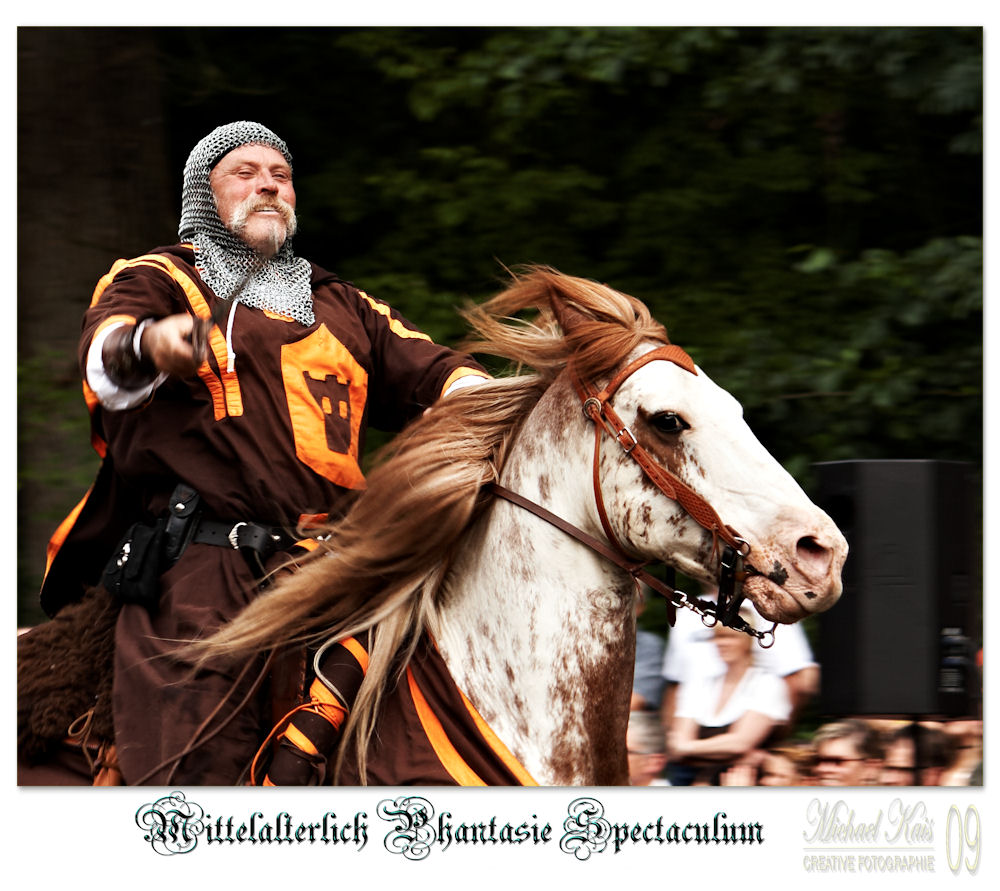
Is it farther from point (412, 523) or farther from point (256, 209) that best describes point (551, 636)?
point (256, 209)

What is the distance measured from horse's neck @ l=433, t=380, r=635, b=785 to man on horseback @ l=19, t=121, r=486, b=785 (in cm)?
39

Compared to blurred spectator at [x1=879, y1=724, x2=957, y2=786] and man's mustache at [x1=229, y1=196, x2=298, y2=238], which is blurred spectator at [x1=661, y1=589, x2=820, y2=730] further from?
man's mustache at [x1=229, y1=196, x2=298, y2=238]

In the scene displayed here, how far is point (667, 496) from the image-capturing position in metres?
2.16

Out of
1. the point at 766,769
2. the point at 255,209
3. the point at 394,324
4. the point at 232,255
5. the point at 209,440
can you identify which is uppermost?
the point at 255,209

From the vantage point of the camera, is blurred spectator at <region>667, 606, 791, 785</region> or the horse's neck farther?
blurred spectator at <region>667, 606, 791, 785</region>

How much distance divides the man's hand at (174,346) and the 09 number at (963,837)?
2.06 meters

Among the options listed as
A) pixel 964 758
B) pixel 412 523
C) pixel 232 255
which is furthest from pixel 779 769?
pixel 232 255

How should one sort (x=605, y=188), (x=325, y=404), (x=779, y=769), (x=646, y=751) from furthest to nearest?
(x=605, y=188) < (x=646, y=751) < (x=779, y=769) < (x=325, y=404)

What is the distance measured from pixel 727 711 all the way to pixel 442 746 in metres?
1.31

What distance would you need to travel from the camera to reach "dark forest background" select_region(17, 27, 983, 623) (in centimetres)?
418

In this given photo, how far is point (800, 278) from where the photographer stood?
187 inches

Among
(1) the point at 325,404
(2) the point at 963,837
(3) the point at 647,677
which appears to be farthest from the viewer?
(3) the point at 647,677

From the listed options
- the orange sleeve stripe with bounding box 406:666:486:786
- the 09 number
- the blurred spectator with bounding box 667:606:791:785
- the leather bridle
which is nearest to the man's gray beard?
the leather bridle

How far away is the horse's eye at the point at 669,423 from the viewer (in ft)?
7.13
